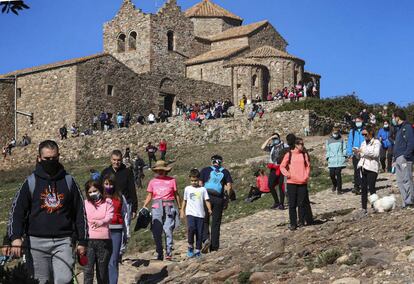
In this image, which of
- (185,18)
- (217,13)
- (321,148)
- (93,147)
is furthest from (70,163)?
(217,13)

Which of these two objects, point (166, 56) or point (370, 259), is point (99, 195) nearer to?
point (370, 259)

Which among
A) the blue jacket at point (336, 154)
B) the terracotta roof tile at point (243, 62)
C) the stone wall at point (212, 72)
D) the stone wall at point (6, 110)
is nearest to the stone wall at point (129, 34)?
the stone wall at point (212, 72)

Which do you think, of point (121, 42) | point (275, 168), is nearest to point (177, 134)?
point (121, 42)

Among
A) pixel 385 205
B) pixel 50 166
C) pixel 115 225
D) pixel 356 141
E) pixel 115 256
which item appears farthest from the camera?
pixel 356 141

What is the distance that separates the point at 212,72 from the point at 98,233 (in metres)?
43.5

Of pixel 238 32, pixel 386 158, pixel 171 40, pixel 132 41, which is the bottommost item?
pixel 386 158

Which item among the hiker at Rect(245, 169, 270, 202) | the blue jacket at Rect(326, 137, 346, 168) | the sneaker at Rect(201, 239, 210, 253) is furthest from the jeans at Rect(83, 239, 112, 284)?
the hiker at Rect(245, 169, 270, 202)

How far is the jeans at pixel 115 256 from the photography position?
10.2 m

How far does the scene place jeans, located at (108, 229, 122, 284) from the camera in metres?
10.2

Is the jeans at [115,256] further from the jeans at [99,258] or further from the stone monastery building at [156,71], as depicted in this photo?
the stone monastery building at [156,71]

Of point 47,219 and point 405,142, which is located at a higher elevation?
point 405,142

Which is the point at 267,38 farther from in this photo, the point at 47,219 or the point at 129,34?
the point at 47,219

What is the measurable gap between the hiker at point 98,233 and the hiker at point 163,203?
2.73m

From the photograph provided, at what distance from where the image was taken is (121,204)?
1066 centimetres
